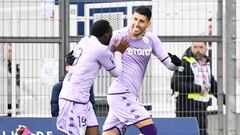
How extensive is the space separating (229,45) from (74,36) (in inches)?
91.2

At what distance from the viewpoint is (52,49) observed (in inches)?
455

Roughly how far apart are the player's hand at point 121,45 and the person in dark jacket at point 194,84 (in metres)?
2.42

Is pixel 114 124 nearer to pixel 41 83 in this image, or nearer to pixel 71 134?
pixel 71 134

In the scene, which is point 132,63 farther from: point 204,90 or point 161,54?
point 204,90

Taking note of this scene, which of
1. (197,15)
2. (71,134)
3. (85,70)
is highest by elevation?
(197,15)

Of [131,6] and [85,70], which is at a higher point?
[131,6]

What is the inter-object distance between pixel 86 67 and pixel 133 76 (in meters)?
0.82

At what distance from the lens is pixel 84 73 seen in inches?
359

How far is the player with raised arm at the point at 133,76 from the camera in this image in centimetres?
959

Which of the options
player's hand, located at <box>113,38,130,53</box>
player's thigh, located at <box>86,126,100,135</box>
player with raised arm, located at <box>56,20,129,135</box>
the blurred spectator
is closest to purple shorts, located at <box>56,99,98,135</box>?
player with raised arm, located at <box>56,20,129,135</box>

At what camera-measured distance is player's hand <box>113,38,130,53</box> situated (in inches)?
363

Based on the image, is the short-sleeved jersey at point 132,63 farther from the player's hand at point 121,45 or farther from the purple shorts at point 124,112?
the player's hand at point 121,45

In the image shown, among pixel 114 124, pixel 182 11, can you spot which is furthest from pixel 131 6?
pixel 114 124

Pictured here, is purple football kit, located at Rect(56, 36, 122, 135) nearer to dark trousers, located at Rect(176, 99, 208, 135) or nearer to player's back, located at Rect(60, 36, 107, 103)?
player's back, located at Rect(60, 36, 107, 103)
